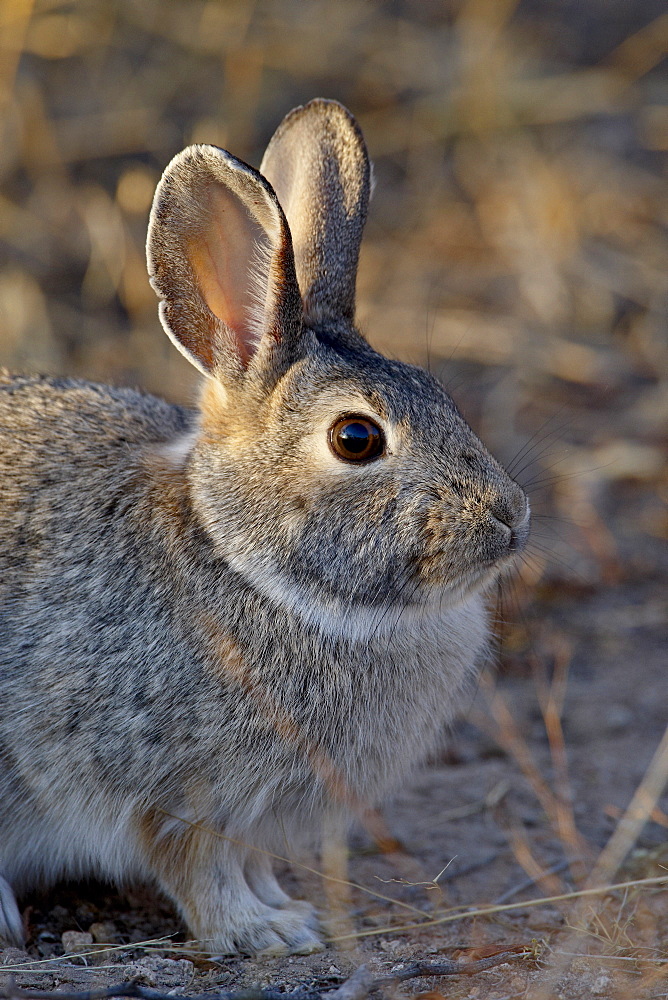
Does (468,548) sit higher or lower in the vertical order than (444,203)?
lower

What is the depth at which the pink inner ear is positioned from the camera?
3.18m

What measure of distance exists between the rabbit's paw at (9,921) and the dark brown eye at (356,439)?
57.2 inches

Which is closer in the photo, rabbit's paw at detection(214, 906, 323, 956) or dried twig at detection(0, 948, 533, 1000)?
dried twig at detection(0, 948, 533, 1000)

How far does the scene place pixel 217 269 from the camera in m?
3.25

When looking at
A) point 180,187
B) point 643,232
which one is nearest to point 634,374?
point 643,232

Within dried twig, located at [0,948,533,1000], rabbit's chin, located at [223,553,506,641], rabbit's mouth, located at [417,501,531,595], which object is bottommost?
dried twig, located at [0,948,533,1000]

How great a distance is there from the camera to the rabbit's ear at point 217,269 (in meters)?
3.04

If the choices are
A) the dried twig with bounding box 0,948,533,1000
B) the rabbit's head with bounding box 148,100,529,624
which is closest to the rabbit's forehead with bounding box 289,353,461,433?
the rabbit's head with bounding box 148,100,529,624

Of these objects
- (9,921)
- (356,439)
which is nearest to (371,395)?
(356,439)

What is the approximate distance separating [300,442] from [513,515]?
0.57m

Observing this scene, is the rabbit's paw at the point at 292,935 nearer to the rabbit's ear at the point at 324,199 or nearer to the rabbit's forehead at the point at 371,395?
the rabbit's forehead at the point at 371,395

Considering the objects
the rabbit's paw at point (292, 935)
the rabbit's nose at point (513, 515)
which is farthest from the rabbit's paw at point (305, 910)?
the rabbit's nose at point (513, 515)

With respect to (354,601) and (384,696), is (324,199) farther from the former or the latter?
(384,696)

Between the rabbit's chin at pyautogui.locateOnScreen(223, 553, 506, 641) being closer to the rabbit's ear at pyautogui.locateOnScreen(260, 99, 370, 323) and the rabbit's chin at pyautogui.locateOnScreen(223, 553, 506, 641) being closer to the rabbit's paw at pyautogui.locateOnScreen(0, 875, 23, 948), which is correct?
the rabbit's ear at pyautogui.locateOnScreen(260, 99, 370, 323)
